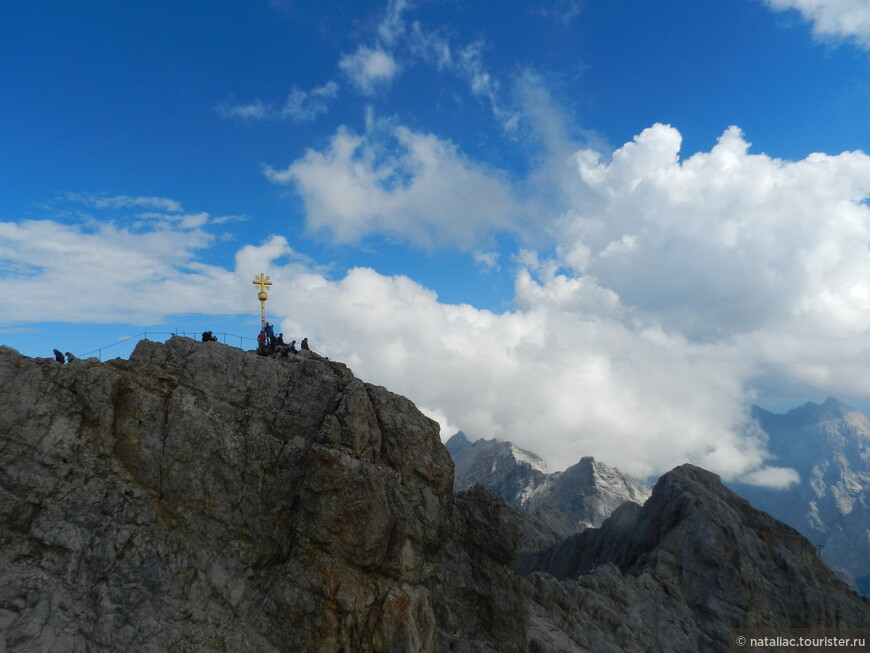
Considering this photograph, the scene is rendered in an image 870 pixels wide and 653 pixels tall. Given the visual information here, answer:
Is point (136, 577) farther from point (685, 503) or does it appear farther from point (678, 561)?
point (685, 503)

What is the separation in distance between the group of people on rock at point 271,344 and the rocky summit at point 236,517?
1.53 m

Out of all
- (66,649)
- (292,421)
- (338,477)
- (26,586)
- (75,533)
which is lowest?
(66,649)

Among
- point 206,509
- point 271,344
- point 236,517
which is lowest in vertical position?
point 236,517

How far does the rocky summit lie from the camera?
28.8 metres

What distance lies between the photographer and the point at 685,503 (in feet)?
218

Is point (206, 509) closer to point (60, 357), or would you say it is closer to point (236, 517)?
point (236, 517)

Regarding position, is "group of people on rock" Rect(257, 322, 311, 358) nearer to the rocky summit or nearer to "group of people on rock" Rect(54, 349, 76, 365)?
the rocky summit

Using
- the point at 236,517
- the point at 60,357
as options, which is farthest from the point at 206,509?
the point at 60,357

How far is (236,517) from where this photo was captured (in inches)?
1310

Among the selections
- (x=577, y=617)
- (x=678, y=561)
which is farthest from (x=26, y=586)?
(x=678, y=561)

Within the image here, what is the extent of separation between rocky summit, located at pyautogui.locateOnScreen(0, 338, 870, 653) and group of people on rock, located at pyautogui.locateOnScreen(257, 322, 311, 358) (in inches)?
60.3

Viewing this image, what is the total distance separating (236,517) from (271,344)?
14.3 metres

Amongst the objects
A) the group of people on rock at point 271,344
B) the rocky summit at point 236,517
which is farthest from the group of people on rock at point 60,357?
the group of people on rock at point 271,344

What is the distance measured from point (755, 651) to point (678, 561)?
33.9ft
